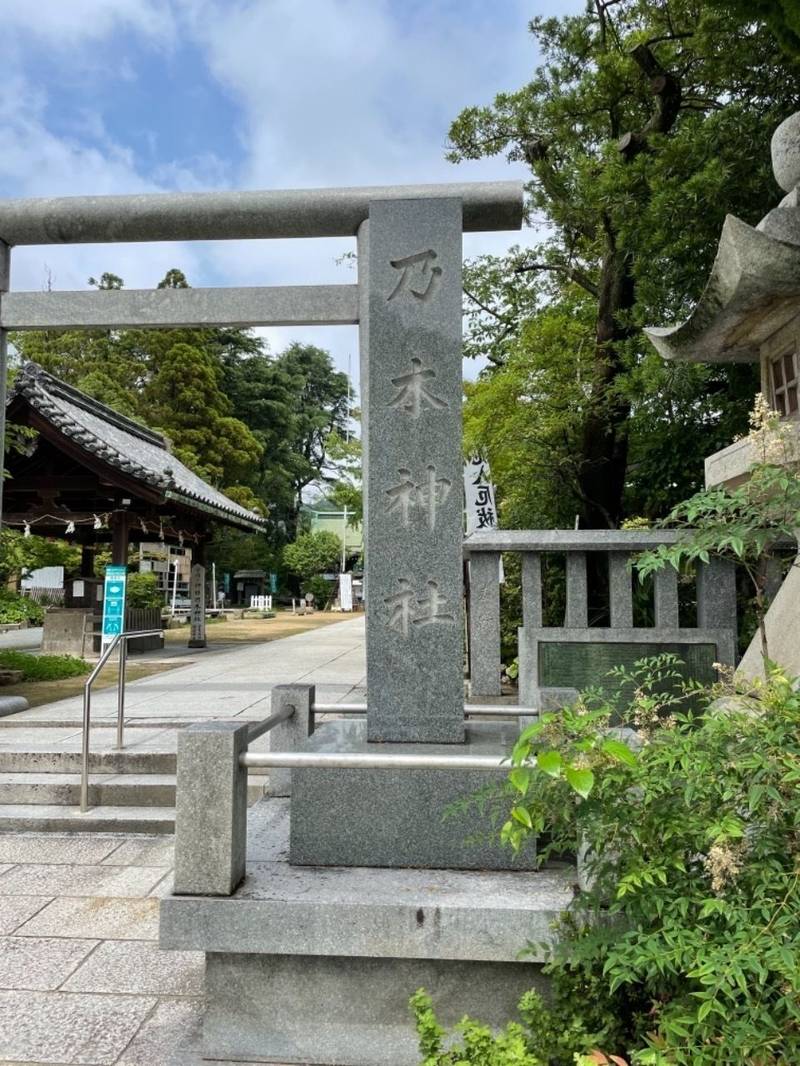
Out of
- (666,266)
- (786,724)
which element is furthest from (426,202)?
(666,266)

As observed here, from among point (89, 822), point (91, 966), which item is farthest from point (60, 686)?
point (91, 966)

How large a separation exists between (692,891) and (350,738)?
2.05 metres

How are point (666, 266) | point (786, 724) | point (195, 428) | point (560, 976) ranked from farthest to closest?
point (195, 428) → point (666, 266) → point (560, 976) → point (786, 724)

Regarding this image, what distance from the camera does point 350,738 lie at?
3.84 metres

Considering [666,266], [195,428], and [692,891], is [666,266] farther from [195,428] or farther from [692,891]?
[195,428]

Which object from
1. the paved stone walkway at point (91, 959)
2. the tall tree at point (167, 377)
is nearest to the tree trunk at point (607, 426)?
the paved stone walkway at point (91, 959)

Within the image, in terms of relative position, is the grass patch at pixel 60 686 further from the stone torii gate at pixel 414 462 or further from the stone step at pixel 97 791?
the stone torii gate at pixel 414 462

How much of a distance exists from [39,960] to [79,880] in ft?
3.55

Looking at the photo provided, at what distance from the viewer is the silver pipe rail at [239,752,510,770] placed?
290 cm

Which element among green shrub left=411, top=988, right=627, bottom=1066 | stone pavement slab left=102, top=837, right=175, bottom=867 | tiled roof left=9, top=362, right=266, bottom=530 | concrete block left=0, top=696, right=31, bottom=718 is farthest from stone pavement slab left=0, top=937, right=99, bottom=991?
tiled roof left=9, top=362, right=266, bottom=530

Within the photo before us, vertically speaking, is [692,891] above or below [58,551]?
below

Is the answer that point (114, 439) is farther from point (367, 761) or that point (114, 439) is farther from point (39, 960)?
point (367, 761)

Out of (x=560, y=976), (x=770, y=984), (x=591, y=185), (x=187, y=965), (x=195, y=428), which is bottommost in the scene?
(x=187, y=965)

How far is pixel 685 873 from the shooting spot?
7.00ft
